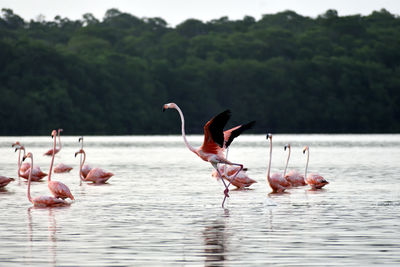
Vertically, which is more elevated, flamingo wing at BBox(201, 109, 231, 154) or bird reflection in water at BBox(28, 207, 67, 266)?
flamingo wing at BBox(201, 109, 231, 154)

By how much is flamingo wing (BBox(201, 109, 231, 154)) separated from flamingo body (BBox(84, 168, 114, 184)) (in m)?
7.02

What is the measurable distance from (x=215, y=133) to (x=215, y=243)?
4.79 m

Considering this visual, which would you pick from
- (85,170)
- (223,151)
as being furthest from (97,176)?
(223,151)

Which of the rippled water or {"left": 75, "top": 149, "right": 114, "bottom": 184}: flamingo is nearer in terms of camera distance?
the rippled water

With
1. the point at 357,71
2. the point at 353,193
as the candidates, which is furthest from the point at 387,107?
the point at 353,193

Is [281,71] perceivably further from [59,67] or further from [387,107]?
[59,67]

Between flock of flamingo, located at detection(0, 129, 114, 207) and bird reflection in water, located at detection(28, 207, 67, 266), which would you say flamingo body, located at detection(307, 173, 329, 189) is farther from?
bird reflection in water, located at detection(28, 207, 67, 266)

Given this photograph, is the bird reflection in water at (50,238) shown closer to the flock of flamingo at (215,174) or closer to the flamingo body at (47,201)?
the flamingo body at (47,201)

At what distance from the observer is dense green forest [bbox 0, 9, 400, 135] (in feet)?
341

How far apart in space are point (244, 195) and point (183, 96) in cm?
9538

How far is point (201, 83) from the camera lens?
381 feet

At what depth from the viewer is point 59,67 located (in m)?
110

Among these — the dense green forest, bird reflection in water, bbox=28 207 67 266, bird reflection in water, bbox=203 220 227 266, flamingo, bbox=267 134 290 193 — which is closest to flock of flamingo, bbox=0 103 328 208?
flamingo, bbox=267 134 290 193

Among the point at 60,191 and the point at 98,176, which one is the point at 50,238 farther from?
the point at 98,176
